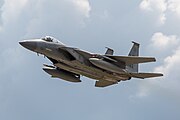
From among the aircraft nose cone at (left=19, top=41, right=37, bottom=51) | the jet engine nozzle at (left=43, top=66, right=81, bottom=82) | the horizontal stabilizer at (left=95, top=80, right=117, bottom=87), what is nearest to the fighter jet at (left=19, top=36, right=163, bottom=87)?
the aircraft nose cone at (left=19, top=41, right=37, bottom=51)

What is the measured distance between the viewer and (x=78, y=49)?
266ft

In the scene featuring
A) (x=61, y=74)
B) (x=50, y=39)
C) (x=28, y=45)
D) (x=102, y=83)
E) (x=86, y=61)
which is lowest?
(x=102, y=83)

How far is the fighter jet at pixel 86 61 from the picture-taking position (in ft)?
259

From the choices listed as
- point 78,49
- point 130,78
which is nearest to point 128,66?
point 130,78

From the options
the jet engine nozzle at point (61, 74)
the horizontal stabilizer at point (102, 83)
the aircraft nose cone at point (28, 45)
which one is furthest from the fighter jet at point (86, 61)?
the horizontal stabilizer at point (102, 83)

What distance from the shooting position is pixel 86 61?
8038 cm

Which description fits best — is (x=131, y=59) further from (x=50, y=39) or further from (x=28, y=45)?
(x=28, y=45)

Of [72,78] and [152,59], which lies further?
[72,78]

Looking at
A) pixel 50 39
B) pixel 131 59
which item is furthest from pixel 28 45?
pixel 131 59

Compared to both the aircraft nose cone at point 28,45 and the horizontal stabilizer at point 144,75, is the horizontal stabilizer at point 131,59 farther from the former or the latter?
the aircraft nose cone at point 28,45

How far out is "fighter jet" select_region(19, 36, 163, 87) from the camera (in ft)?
259

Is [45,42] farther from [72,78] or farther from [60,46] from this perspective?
[72,78]

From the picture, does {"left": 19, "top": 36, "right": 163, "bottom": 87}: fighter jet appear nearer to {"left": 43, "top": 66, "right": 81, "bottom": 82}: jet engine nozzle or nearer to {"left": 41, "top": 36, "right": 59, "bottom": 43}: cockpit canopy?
{"left": 41, "top": 36, "right": 59, "bottom": 43}: cockpit canopy

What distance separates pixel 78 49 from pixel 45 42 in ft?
14.5
